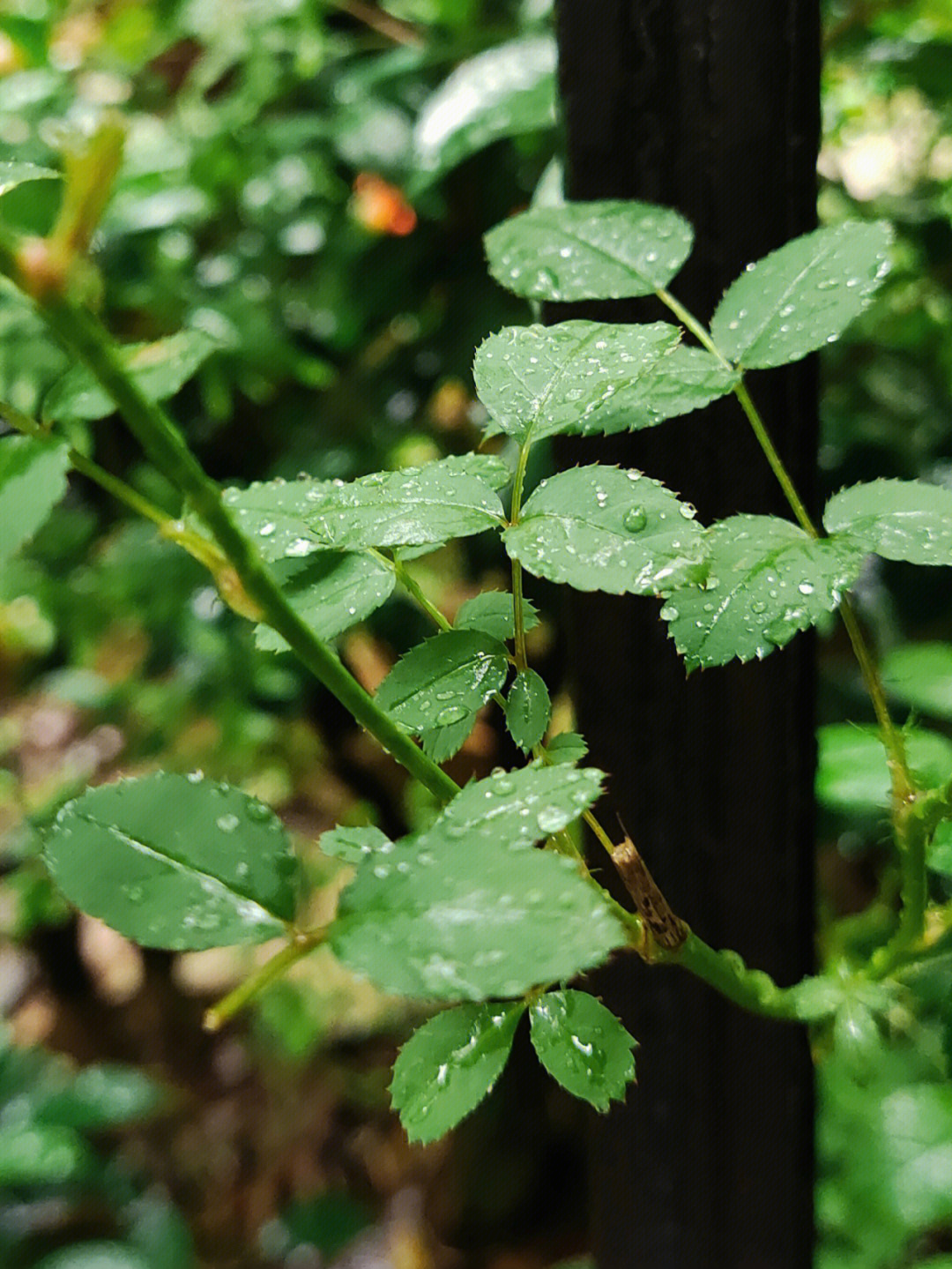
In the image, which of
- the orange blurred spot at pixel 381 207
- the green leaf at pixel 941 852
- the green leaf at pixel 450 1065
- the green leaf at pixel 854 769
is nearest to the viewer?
the green leaf at pixel 450 1065

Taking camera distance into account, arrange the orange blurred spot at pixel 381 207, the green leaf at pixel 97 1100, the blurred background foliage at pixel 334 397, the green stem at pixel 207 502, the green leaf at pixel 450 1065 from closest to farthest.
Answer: the green stem at pixel 207 502, the green leaf at pixel 450 1065, the blurred background foliage at pixel 334 397, the orange blurred spot at pixel 381 207, the green leaf at pixel 97 1100

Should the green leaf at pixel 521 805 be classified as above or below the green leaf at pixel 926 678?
above

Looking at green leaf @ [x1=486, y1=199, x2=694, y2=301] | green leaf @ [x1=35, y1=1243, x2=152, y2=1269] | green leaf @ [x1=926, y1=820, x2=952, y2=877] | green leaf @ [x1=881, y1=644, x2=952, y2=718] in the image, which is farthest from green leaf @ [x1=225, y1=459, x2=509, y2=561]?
green leaf @ [x1=35, y1=1243, x2=152, y2=1269]

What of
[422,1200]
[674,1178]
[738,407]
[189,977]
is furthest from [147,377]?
[189,977]

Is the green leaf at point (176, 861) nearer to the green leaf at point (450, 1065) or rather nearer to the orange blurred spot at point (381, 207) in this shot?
the green leaf at point (450, 1065)

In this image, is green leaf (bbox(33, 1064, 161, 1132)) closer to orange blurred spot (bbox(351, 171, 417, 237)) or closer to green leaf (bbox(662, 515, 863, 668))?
orange blurred spot (bbox(351, 171, 417, 237))

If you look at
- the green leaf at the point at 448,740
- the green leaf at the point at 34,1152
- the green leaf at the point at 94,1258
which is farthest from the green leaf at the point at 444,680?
the green leaf at the point at 94,1258
